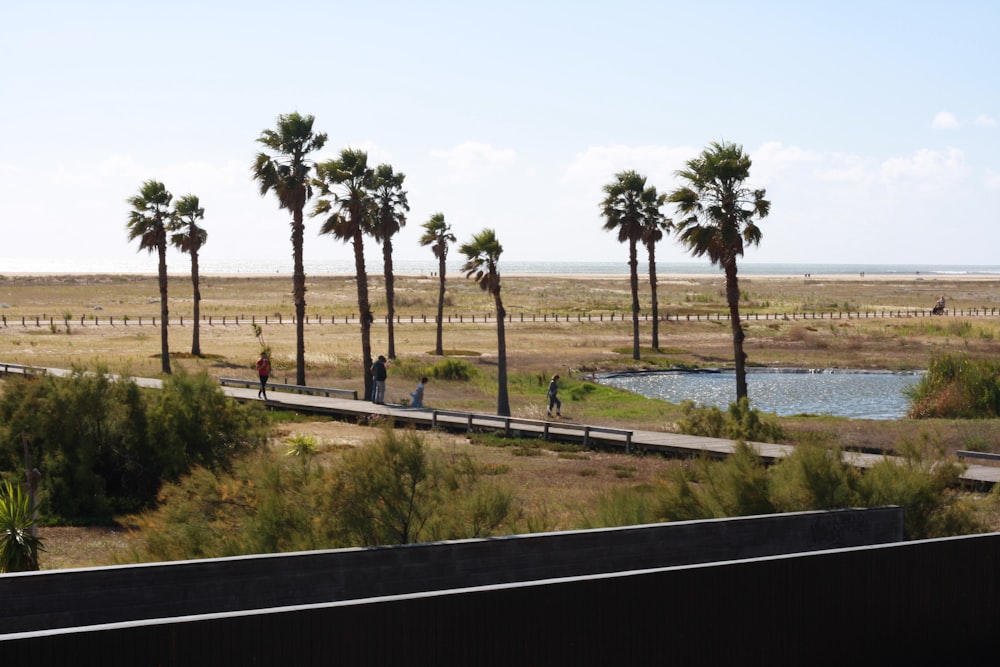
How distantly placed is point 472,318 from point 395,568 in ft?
250

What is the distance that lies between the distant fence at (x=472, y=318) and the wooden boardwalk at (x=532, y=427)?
43260 mm

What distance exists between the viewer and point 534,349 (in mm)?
64875

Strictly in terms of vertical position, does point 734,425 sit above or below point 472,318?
below

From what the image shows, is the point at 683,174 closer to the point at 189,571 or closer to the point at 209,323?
the point at 189,571

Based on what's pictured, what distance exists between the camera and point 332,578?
41.5 ft

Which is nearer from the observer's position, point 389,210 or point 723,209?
point 723,209

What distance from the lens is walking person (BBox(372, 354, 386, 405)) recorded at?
122 feet

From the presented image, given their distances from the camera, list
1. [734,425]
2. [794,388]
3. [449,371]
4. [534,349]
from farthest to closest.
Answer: [534,349] < [449,371] < [794,388] < [734,425]

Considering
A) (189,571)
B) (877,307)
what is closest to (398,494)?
(189,571)

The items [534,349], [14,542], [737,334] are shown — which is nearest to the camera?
[14,542]

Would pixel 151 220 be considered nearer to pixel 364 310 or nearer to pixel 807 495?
pixel 364 310

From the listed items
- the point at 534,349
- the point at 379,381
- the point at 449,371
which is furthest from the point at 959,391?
the point at 534,349

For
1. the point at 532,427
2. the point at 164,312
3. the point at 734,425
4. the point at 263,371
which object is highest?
the point at 164,312

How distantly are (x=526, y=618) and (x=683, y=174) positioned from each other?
90.9 ft
